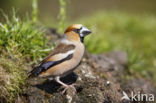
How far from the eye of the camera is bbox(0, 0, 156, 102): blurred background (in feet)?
18.3

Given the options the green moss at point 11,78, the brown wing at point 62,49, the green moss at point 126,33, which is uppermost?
the brown wing at point 62,49

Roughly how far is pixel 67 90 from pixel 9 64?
103 centimetres

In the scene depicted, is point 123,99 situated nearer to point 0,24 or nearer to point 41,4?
point 0,24

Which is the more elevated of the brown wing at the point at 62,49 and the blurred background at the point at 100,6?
the brown wing at the point at 62,49

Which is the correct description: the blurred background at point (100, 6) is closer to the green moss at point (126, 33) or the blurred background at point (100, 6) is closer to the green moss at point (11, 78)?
the green moss at point (126, 33)

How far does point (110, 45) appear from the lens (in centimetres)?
891

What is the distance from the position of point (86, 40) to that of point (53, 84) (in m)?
2.32

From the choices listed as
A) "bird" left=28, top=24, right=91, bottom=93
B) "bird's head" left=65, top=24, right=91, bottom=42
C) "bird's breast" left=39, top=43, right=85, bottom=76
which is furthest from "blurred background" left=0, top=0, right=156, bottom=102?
"bird's head" left=65, top=24, right=91, bottom=42

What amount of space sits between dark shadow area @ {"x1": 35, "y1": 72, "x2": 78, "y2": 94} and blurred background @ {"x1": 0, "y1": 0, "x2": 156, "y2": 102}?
0.35m

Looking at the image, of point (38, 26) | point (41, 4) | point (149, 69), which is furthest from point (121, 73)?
point (41, 4)

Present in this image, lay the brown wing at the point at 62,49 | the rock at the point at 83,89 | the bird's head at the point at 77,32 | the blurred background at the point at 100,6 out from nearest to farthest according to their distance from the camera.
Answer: the rock at the point at 83,89
the brown wing at the point at 62,49
the bird's head at the point at 77,32
the blurred background at the point at 100,6

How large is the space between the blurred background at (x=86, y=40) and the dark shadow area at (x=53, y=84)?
348 mm

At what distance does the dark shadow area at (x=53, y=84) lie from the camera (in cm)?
498

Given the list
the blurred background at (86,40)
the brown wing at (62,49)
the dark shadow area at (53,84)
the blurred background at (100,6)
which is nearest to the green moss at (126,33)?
the blurred background at (86,40)
